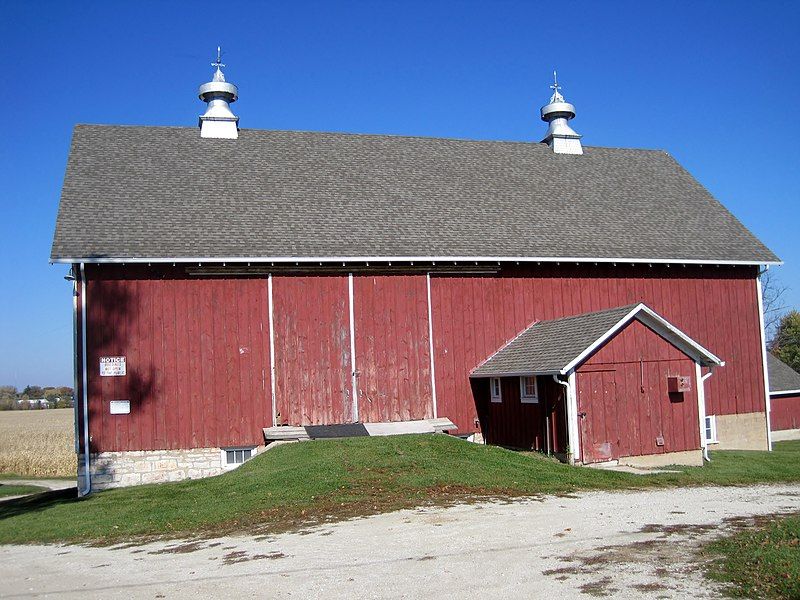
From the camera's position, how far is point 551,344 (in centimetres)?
1831

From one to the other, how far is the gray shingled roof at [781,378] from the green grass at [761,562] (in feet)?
75.8

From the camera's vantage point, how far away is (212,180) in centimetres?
2097

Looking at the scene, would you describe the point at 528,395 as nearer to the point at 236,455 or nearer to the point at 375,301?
the point at 375,301

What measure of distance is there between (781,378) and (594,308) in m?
14.5

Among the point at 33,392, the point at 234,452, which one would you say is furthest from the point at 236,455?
the point at 33,392

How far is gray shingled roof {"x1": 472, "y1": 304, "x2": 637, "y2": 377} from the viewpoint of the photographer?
670 inches

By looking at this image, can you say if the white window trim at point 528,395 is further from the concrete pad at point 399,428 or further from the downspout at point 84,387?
the downspout at point 84,387

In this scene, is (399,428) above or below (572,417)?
below

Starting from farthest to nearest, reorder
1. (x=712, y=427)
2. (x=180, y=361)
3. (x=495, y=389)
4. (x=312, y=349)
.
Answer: (x=712, y=427)
(x=495, y=389)
(x=312, y=349)
(x=180, y=361)

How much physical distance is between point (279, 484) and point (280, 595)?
6124mm

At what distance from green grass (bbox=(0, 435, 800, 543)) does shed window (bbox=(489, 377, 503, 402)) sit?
218 cm

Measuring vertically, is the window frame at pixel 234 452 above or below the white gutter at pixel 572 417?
below

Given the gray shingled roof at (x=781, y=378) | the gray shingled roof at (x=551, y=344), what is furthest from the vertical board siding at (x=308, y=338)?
the gray shingled roof at (x=781, y=378)

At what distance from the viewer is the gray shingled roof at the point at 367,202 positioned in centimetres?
1888
